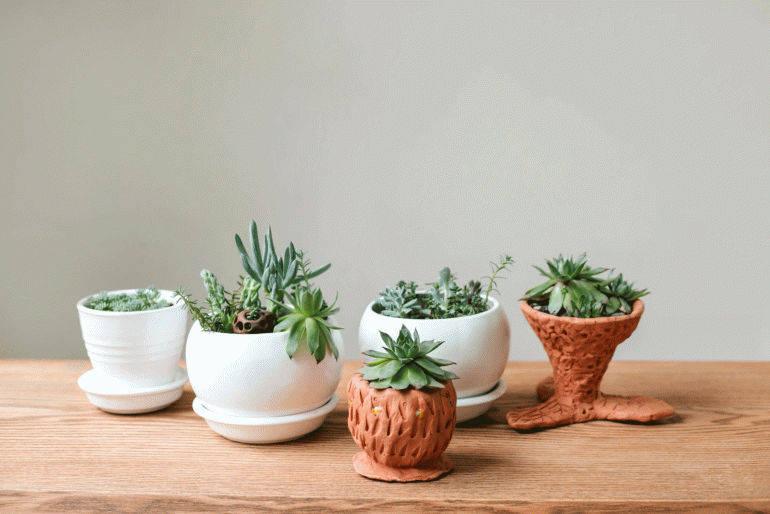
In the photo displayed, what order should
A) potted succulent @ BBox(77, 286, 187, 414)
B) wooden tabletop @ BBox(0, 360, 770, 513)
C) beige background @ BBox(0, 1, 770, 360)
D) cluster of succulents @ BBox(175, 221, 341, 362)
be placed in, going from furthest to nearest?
beige background @ BBox(0, 1, 770, 360), potted succulent @ BBox(77, 286, 187, 414), cluster of succulents @ BBox(175, 221, 341, 362), wooden tabletop @ BBox(0, 360, 770, 513)

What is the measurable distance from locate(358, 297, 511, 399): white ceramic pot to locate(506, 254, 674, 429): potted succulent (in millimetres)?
52

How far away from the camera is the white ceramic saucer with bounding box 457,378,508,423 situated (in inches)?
32.9

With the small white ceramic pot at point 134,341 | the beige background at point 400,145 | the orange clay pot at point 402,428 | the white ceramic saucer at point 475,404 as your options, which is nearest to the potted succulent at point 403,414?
the orange clay pot at point 402,428

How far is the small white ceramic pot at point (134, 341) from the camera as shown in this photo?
0.87 meters

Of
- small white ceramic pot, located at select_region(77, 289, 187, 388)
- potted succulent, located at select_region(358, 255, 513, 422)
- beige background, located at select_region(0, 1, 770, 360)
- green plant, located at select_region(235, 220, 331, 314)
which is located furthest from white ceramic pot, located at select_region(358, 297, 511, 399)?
beige background, located at select_region(0, 1, 770, 360)

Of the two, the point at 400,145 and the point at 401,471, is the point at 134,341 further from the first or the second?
the point at 400,145

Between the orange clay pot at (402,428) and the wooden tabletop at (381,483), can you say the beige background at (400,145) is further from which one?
the orange clay pot at (402,428)

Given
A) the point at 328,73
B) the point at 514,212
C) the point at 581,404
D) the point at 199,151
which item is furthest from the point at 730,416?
the point at 199,151

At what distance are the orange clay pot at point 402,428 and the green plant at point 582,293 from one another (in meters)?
0.22

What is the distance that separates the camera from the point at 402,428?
687 mm

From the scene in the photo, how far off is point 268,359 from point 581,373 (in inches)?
15.9

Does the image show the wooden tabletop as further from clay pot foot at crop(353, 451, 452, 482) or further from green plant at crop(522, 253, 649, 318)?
green plant at crop(522, 253, 649, 318)

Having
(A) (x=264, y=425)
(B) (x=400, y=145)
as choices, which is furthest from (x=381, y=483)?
(B) (x=400, y=145)

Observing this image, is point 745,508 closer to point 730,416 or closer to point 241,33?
point 730,416
